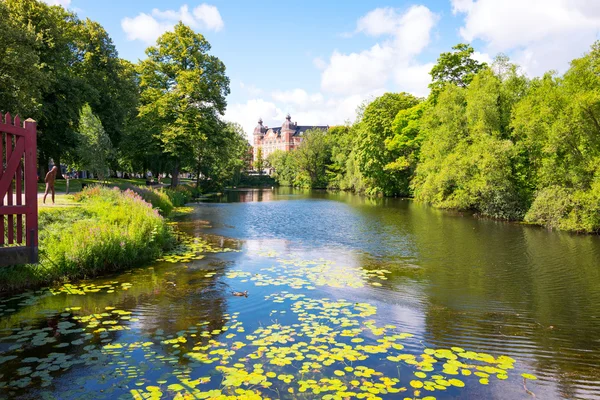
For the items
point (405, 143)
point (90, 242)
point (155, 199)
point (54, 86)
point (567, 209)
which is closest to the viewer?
point (90, 242)

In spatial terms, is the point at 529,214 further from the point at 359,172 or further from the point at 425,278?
the point at 359,172

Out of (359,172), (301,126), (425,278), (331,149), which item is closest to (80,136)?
(425,278)

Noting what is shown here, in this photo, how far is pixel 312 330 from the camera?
292 inches

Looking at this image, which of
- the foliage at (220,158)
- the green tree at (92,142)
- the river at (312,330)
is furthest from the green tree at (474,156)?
the green tree at (92,142)

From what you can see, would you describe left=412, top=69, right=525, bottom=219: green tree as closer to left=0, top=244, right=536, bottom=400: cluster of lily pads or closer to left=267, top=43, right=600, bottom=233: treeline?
left=267, top=43, right=600, bottom=233: treeline

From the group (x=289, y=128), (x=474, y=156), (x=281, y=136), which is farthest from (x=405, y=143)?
(x=281, y=136)

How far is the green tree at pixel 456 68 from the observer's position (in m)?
43.7

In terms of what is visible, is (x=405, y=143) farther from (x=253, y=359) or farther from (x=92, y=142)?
(x=253, y=359)

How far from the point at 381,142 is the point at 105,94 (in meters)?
34.4

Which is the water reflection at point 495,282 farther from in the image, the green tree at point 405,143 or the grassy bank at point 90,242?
the green tree at point 405,143

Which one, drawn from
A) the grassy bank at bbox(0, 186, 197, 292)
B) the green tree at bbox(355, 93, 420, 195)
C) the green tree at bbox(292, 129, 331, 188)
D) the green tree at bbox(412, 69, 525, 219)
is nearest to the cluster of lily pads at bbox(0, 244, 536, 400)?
the grassy bank at bbox(0, 186, 197, 292)

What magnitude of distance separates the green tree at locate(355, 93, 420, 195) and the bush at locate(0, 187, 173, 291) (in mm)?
42235

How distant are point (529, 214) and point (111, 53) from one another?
35.5m

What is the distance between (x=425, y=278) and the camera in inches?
469
